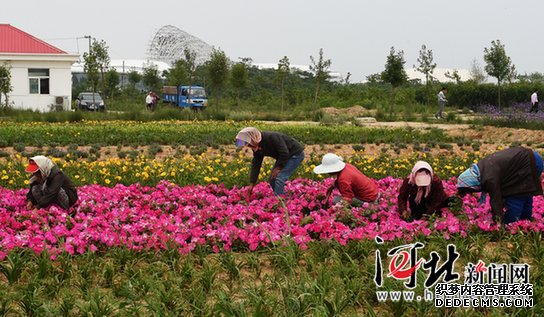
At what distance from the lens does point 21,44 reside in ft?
116

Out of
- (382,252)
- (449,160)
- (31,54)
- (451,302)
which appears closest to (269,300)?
(451,302)

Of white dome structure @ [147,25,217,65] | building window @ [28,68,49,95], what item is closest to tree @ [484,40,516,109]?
building window @ [28,68,49,95]

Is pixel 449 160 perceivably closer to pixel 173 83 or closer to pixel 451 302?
pixel 451 302

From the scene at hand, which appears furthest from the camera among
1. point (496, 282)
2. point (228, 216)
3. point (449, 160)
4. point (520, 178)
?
point (449, 160)

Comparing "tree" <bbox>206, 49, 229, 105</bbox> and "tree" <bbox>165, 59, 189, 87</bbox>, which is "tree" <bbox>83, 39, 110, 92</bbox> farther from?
"tree" <bbox>165, 59, 189, 87</bbox>

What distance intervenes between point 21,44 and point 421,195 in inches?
1308

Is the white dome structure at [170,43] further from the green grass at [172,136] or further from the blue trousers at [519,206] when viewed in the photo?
the blue trousers at [519,206]

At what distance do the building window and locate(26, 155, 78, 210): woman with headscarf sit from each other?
2882 cm

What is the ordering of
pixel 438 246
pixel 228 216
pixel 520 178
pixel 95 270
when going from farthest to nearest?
1. pixel 228 216
2. pixel 520 178
3. pixel 438 246
4. pixel 95 270

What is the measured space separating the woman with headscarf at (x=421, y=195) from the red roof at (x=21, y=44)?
102 ft

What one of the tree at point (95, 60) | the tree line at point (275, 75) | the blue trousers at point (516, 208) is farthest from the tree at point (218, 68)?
the blue trousers at point (516, 208)

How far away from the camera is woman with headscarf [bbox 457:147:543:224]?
6406mm

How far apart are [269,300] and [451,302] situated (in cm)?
139

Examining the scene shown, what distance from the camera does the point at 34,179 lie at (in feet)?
24.9
